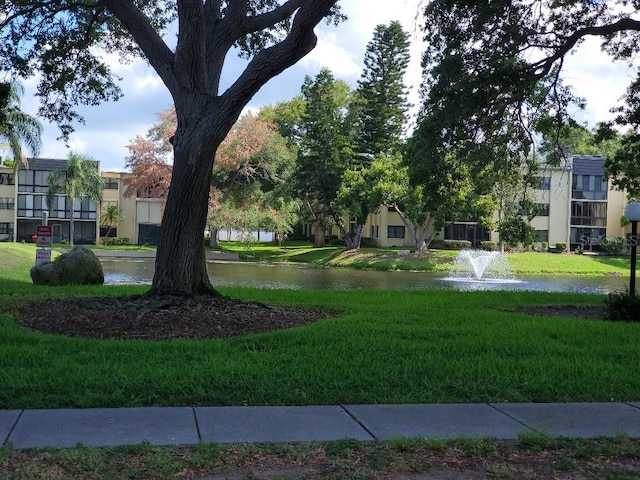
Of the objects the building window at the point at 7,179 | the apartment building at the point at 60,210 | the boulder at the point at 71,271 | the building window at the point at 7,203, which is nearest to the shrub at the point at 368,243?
the apartment building at the point at 60,210

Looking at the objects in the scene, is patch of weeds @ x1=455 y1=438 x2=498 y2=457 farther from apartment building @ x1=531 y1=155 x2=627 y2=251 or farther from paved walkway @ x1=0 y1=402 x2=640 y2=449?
apartment building @ x1=531 y1=155 x2=627 y2=251

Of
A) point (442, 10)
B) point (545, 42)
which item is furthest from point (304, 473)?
point (545, 42)

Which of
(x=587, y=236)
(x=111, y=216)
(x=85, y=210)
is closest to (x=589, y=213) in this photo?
(x=587, y=236)

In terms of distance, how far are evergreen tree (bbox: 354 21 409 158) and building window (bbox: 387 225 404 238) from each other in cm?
913

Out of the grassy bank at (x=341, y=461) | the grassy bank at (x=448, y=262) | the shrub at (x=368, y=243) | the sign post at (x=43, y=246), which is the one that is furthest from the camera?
the shrub at (x=368, y=243)

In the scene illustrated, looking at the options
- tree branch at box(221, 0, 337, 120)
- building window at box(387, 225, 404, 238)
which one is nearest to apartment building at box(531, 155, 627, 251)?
building window at box(387, 225, 404, 238)

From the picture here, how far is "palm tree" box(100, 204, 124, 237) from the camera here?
204 feet

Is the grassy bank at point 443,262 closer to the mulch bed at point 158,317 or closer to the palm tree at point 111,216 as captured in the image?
the palm tree at point 111,216

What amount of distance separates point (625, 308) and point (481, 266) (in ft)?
89.2

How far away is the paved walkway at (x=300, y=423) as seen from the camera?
468 centimetres

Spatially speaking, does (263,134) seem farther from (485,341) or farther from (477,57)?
(485,341)

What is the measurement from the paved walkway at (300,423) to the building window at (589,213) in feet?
181

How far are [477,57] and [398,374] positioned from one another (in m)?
10.00

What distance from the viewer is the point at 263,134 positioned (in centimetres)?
4628
